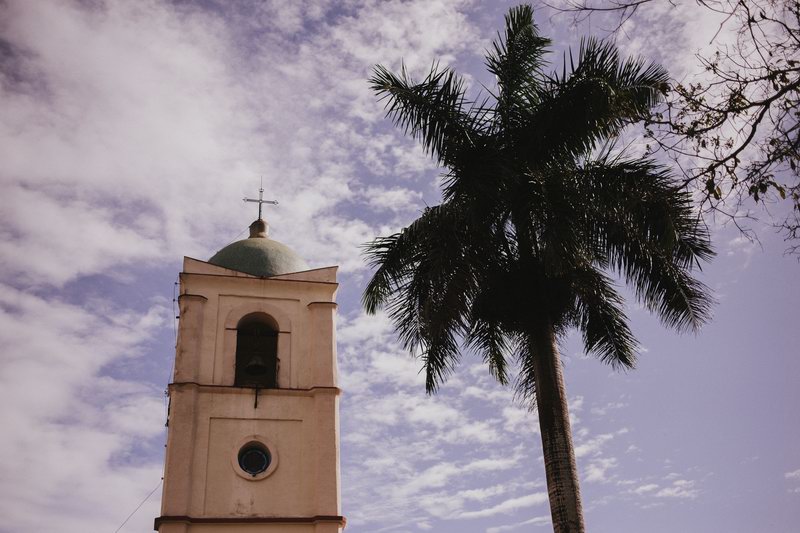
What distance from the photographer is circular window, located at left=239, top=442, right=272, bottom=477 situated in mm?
16614

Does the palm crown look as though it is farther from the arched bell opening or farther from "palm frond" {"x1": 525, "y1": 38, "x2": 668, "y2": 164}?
the arched bell opening

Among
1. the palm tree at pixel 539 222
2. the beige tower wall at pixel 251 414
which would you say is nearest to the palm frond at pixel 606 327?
the palm tree at pixel 539 222

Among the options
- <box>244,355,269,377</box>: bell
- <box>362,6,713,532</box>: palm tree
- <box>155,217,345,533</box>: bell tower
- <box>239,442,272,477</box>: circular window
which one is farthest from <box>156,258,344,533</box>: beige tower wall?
<box>362,6,713,532</box>: palm tree

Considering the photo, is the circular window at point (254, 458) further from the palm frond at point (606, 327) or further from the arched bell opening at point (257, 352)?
the palm frond at point (606, 327)

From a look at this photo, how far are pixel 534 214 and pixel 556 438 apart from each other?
Answer: 9.37 ft

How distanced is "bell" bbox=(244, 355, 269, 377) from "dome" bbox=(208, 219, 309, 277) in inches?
84.8

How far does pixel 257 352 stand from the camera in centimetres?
1836

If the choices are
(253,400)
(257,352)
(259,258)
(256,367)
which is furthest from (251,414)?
(259,258)

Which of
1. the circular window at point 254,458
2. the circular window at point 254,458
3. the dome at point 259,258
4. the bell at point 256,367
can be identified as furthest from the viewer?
the dome at point 259,258

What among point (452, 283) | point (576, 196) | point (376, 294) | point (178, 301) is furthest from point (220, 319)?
point (576, 196)

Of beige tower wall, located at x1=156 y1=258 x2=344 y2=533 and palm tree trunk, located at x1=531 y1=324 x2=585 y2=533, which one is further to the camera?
beige tower wall, located at x1=156 y1=258 x2=344 y2=533

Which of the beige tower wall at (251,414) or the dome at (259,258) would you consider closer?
the beige tower wall at (251,414)

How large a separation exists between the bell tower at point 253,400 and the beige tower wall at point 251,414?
0.02 meters

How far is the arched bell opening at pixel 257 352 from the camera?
1789 cm
